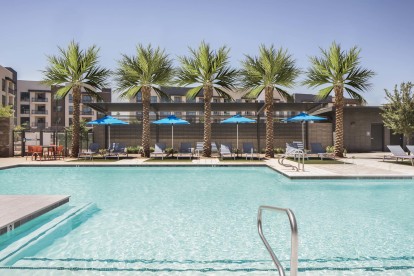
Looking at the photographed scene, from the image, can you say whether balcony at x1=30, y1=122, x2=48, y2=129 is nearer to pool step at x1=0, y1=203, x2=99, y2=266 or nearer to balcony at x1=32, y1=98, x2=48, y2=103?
balcony at x1=32, y1=98, x2=48, y2=103

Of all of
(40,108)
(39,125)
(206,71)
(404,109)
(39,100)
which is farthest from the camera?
(40,108)

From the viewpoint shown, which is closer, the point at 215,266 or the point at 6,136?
the point at 215,266

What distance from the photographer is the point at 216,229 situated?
597 cm

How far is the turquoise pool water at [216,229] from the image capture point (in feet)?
14.3

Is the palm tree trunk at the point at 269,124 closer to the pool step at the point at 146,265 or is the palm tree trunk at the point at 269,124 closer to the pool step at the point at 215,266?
the pool step at the point at 215,266

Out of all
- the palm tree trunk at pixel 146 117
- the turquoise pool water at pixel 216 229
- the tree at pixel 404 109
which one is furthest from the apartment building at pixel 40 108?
the turquoise pool water at pixel 216 229

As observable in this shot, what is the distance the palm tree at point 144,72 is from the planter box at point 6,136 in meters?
8.23

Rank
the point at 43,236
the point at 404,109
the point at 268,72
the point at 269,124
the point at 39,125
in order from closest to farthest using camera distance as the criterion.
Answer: the point at 43,236, the point at 404,109, the point at 268,72, the point at 269,124, the point at 39,125

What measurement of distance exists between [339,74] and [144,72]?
40.4ft

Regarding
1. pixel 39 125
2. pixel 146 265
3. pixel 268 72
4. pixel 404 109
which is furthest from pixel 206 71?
pixel 39 125

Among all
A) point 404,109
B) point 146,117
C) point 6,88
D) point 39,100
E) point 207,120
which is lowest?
point 207,120

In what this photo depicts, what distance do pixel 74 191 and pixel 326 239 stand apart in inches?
297

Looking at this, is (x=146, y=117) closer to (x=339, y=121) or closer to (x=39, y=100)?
(x=339, y=121)

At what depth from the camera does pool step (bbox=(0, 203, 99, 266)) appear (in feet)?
14.9
